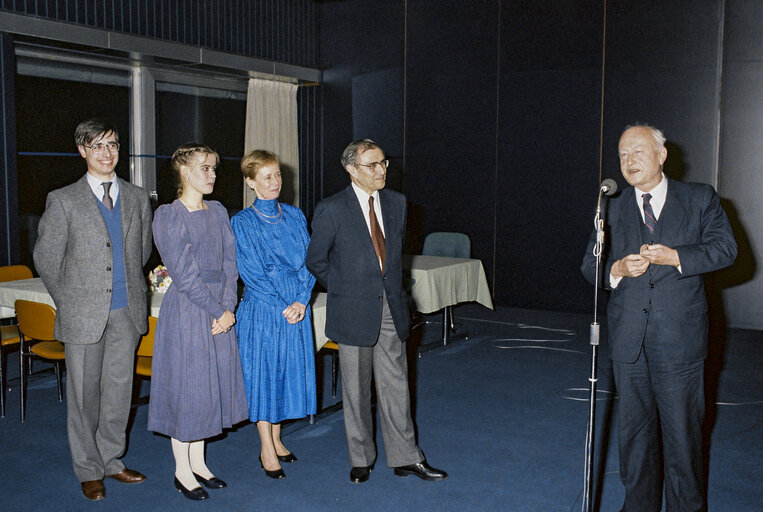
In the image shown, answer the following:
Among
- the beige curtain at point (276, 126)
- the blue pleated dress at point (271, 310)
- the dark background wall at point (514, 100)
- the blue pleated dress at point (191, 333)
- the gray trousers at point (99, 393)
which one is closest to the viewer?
the blue pleated dress at point (191, 333)

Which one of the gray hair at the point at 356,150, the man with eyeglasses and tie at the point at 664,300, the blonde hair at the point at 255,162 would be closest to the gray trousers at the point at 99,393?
the blonde hair at the point at 255,162

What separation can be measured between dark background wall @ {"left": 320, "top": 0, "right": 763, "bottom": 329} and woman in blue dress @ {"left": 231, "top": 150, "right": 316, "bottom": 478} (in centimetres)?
517

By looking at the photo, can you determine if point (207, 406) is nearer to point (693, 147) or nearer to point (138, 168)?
point (138, 168)

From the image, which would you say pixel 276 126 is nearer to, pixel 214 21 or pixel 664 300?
pixel 214 21

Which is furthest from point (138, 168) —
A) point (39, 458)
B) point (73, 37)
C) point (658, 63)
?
point (658, 63)

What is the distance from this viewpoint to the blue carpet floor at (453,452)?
3.46 metres

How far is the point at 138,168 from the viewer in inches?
307

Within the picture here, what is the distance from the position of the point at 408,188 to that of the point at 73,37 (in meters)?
4.21

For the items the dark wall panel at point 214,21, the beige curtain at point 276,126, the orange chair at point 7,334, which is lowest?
the orange chair at point 7,334

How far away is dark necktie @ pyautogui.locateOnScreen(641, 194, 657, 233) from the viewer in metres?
2.89

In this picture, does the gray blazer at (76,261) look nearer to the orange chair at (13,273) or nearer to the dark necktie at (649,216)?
the orange chair at (13,273)

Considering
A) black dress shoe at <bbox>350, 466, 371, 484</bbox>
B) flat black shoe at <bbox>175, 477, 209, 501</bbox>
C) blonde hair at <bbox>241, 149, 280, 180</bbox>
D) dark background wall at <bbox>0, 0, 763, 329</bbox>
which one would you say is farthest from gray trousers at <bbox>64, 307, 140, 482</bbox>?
dark background wall at <bbox>0, 0, 763, 329</bbox>

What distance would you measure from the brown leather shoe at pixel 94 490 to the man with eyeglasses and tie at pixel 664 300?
2370mm

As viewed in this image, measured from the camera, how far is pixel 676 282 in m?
2.80
